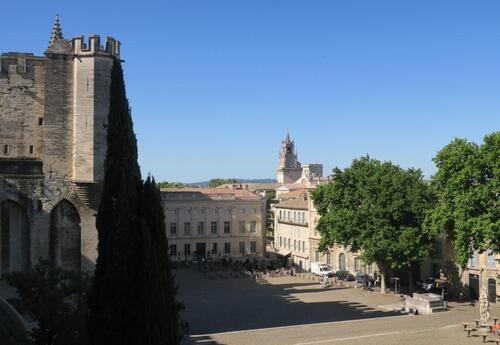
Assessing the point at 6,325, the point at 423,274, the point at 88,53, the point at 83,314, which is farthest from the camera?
the point at 423,274

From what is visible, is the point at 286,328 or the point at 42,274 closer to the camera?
the point at 42,274

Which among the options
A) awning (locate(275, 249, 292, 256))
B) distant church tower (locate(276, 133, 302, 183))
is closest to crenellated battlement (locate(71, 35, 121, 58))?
awning (locate(275, 249, 292, 256))

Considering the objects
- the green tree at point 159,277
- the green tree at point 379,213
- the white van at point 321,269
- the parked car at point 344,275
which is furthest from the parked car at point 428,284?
the green tree at point 159,277

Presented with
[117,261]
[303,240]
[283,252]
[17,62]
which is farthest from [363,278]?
[117,261]

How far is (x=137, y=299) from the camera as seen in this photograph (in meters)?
16.1

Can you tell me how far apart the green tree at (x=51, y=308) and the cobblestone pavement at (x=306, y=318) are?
445 inches

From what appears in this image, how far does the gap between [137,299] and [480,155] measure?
89.3ft

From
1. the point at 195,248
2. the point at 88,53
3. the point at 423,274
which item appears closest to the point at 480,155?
the point at 423,274

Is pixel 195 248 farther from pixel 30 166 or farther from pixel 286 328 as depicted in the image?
pixel 30 166

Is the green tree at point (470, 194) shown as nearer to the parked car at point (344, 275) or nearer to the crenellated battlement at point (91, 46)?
the parked car at point (344, 275)

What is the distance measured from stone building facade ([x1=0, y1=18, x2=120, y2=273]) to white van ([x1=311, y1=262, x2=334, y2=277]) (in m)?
33.7

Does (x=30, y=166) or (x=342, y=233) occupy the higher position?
(x=30, y=166)

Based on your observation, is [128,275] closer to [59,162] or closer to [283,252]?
[59,162]

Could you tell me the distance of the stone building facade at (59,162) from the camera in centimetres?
2714
